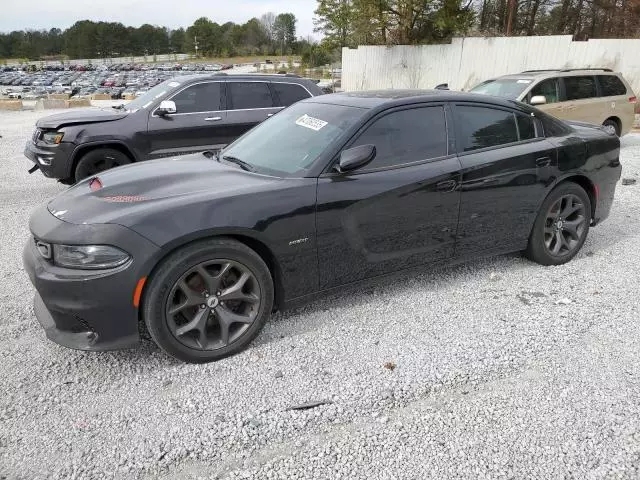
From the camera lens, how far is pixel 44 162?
22.5 feet

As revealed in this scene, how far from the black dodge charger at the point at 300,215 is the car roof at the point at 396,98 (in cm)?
2

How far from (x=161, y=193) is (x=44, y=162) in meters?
4.70

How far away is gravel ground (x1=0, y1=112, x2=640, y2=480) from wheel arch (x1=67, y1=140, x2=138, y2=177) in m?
3.28

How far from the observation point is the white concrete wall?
1642 cm

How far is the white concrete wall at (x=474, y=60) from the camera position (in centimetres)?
1642

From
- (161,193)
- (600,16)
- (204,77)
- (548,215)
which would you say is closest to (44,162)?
(204,77)

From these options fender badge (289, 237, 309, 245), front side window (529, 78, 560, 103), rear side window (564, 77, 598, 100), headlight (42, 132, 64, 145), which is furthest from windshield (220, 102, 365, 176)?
rear side window (564, 77, 598, 100)

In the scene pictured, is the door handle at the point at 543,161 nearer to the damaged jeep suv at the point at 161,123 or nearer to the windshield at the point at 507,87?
the damaged jeep suv at the point at 161,123

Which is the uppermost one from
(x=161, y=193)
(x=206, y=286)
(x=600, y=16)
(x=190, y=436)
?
(x=600, y=16)

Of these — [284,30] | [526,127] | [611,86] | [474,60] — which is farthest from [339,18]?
[284,30]

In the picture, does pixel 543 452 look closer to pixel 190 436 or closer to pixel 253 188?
pixel 190 436

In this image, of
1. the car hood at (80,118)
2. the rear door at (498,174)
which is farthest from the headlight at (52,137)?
the rear door at (498,174)

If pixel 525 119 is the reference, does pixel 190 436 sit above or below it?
below

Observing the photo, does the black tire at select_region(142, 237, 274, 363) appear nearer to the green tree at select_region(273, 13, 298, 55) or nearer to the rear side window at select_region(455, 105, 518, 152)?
the rear side window at select_region(455, 105, 518, 152)
